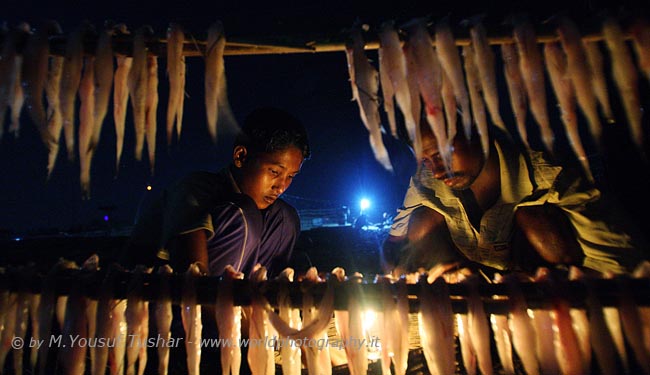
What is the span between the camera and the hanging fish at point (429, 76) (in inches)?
58.9

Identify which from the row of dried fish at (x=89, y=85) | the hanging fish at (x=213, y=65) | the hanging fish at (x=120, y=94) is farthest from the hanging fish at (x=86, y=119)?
the hanging fish at (x=213, y=65)

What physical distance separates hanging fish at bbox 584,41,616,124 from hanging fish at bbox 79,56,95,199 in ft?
8.85

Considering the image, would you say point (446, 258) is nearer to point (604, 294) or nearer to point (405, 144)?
point (405, 144)

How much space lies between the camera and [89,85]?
1.64 meters

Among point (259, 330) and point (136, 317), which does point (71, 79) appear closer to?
point (136, 317)

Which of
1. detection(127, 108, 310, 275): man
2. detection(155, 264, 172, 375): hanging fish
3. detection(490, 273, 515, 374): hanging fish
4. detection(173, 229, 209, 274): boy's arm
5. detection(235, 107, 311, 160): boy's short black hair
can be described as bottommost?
detection(490, 273, 515, 374): hanging fish

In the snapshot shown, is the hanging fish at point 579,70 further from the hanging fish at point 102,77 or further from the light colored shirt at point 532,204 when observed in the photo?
the hanging fish at point 102,77

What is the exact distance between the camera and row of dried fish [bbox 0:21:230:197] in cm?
155

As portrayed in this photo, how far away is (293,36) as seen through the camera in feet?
5.18

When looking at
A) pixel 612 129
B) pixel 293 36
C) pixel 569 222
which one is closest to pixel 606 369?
pixel 569 222

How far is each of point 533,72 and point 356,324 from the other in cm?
166

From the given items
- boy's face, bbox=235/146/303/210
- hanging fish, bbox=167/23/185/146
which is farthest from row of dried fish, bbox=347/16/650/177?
boy's face, bbox=235/146/303/210

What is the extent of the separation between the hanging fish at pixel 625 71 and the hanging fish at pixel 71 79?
9.09 ft

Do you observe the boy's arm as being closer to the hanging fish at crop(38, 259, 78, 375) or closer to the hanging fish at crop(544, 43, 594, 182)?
the hanging fish at crop(38, 259, 78, 375)
